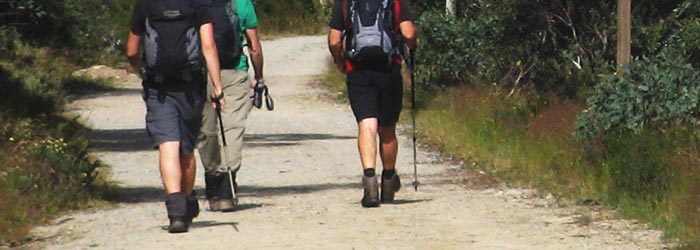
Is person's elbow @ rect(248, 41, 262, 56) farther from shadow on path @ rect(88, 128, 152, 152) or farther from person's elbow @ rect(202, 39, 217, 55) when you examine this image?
shadow on path @ rect(88, 128, 152, 152)

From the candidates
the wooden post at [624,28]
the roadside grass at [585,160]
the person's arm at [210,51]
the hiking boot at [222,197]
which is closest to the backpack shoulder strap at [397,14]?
the hiking boot at [222,197]

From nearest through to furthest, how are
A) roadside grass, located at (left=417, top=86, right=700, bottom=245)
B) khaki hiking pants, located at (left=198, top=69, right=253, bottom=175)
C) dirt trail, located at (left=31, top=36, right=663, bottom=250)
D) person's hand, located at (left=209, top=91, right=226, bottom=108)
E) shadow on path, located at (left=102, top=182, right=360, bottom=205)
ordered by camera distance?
dirt trail, located at (left=31, top=36, right=663, bottom=250), person's hand, located at (left=209, top=91, right=226, bottom=108), roadside grass, located at (left=417, top=86, right=700, bottom=245), khaki hiking pants, located at (left=198, top=69, right=253, bottom=175), shadow on path, located at (left=102, top=182, right=360, bottom=205)

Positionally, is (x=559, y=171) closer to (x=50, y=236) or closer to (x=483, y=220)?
(x=483, y=220)

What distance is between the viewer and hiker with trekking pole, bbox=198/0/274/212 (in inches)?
455

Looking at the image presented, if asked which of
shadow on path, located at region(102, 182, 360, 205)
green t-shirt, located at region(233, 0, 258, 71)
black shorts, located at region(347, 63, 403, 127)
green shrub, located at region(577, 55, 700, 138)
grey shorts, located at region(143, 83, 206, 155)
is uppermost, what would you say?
green t-shirt, located at region(233, 0, 258, 71)

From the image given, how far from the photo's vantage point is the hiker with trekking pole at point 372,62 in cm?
1145

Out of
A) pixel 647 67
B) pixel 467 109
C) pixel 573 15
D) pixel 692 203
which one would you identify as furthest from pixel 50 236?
pixel 573 15

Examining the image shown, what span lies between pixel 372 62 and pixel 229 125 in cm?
103

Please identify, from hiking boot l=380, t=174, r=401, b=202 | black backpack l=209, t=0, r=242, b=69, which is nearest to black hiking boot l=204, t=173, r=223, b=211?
black backpack l=209, t=0, r=242, b=69

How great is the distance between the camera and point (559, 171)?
1299cm

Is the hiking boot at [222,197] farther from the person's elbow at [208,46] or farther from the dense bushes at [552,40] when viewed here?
the dense bushes at [552,40]

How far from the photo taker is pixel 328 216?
434 inches

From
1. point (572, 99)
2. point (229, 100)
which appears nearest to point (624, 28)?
point (572, 99)

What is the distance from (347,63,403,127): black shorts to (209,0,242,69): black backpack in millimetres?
749
